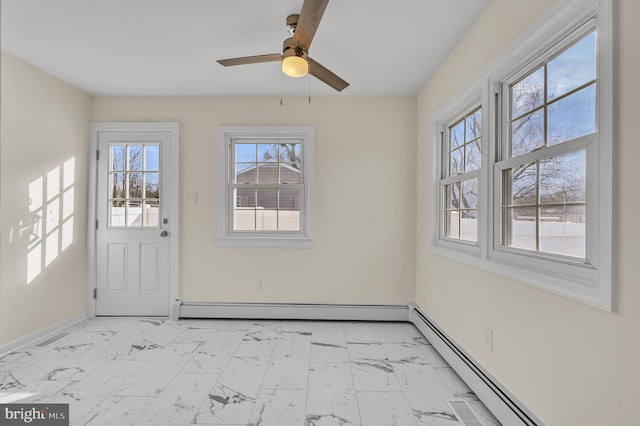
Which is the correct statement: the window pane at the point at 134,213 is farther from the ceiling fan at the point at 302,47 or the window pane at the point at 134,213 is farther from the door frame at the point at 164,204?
the ceiling fan at the point at 302,47

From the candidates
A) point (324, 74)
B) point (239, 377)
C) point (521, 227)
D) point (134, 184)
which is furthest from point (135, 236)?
point (521, 227)

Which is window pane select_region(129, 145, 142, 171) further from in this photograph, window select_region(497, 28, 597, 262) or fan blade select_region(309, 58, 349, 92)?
window select_region(497, 28, 597, 262)

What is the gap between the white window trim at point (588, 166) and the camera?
1151 mm

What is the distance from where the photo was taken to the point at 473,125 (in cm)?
248

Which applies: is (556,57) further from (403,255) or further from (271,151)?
(271,151)

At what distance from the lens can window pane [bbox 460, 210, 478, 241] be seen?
241 centimetres

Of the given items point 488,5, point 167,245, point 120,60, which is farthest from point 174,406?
point 488,5

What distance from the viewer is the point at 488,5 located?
202 centimetres

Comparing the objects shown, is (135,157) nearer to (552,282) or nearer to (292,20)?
(292,20)

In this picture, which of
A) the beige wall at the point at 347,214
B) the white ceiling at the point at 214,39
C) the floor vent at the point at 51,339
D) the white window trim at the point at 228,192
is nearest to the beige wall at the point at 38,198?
the floor vent at the point at 51,339

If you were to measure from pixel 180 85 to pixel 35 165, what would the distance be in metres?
1.51

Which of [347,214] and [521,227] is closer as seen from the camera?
[521,227]

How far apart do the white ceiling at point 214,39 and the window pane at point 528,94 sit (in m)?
0.63

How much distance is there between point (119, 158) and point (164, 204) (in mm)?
760
